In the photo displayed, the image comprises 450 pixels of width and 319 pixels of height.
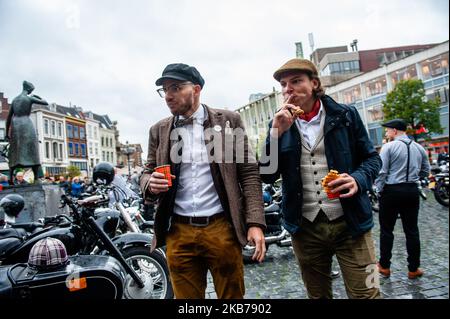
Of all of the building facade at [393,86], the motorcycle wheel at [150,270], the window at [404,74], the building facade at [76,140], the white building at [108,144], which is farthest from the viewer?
the white building at [108,144]

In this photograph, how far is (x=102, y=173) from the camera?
Result: 11.3 feet

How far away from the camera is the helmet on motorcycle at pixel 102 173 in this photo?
11.3 feet

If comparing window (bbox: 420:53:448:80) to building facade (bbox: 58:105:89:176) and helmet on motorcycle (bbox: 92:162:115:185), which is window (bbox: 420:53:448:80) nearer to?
building facade (bbox: 58:105:89:176)

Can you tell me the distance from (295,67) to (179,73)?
632 mm

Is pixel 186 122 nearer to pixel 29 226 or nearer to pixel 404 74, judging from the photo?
pixel 29 226

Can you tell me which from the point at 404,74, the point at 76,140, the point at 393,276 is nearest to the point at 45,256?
the point at 393,276

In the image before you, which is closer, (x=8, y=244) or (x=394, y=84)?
(x=8, y=244)

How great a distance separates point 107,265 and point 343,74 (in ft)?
161

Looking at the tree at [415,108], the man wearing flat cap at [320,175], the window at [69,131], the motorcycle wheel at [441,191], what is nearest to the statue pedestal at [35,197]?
the man wearing flat cap at [320,175]

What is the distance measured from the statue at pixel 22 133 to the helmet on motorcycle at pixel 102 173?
4205mm

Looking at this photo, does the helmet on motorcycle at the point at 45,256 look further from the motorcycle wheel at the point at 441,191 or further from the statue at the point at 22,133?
the motorcycle wheel at the point at 441,191

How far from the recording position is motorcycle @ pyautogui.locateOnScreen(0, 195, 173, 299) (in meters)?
2.59

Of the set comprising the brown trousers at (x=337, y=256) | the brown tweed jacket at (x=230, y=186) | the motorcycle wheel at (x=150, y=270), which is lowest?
the motorcycle wheel at (x=150, y=270)

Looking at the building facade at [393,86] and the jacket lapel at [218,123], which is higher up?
the building facade at [393,86]
